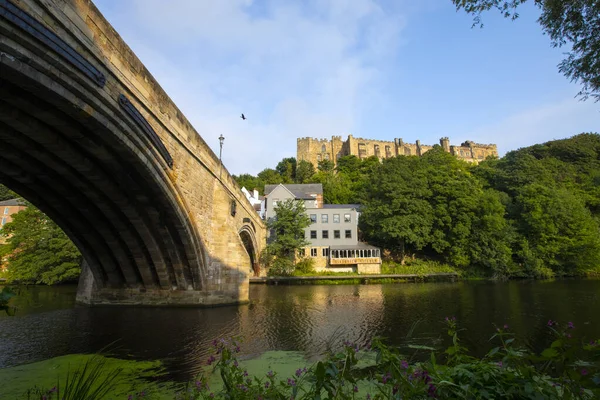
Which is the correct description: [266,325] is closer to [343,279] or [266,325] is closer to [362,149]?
[343,279]

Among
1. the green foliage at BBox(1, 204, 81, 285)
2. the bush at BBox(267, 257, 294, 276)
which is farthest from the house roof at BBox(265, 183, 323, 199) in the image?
the green foliage at BBox(1, 204, 81, 285)

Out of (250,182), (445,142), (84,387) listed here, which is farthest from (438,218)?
(445,142)

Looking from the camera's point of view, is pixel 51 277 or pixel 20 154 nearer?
pixel 20 154

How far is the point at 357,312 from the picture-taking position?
1402cm

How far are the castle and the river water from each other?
65204 millimetres

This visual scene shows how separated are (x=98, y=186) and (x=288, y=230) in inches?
950

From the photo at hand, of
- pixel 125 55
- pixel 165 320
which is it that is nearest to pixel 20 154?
pixel 125 55

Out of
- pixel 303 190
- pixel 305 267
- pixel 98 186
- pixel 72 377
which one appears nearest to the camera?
pixel 72 377

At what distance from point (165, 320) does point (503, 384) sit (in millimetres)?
12399

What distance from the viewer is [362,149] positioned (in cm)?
7988

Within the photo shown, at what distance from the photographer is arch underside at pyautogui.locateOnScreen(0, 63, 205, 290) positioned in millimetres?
8000

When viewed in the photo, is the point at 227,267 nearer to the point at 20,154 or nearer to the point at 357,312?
the point at 357,312

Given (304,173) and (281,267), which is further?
(304,173)

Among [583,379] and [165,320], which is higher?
[583,379]
